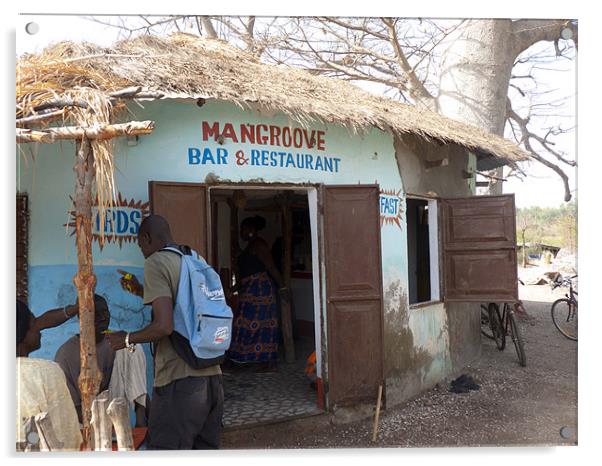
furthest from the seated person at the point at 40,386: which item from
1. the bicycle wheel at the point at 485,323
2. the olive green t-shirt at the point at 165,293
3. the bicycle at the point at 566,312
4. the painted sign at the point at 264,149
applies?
the bicycle wheel at the point at 485,323

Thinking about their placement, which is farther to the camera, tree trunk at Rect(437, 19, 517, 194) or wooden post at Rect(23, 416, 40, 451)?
tree trunk at Rect(437, 19, 517, 194)

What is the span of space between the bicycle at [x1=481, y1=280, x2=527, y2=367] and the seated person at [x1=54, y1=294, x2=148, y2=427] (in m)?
4.95

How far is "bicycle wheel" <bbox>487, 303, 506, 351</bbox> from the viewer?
25.3 feet

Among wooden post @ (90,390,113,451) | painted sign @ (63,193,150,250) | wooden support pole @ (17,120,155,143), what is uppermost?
wooden support pole @ (17,120,155,143)

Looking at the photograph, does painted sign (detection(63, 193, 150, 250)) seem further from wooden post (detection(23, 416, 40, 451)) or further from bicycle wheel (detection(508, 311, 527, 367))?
bicycle wheel (detection(508, 311, 527, 367))

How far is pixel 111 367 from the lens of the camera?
3803mm

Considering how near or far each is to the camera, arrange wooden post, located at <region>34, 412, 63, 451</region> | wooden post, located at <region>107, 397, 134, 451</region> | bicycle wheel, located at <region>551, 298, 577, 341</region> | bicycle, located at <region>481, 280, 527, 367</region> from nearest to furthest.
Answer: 1. wooden post, located at <region>107, 397, 134, 451</region>
2. wooden post, located at <region>34, 412, 63, 451</region>
3. bicycle wheel, located at <region>551, 298, 577, 341</region>
4. bicycle, located at <region>481, 280, 527, 367</region>

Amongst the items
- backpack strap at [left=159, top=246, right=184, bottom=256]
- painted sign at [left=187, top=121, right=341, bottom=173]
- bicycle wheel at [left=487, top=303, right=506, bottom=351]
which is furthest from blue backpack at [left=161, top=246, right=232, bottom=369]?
bicycle wheel at [left=487, top=303, right=506, bottom=351]

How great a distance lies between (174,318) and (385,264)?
9.34 ft

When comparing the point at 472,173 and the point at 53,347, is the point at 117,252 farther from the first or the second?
the point at 472,173

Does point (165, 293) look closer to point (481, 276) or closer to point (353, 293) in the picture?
point (353, 293)

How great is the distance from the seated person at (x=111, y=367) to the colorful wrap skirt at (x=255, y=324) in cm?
245

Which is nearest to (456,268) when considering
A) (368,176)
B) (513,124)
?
(368,176)

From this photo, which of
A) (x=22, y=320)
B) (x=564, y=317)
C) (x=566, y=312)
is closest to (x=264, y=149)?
(x=22, y=320)
